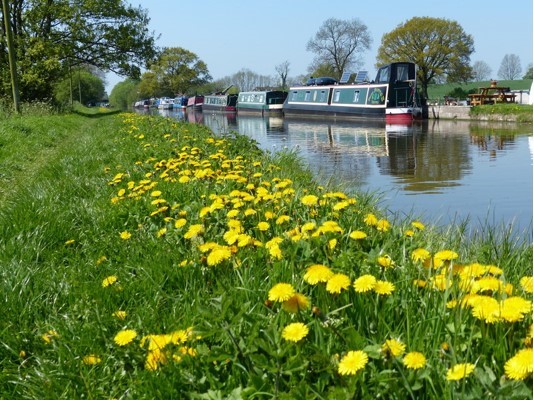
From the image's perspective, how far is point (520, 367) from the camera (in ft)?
4.47

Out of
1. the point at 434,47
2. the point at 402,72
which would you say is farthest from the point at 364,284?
the point at 434,47

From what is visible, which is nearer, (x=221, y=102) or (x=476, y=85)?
(x=221, y=102)

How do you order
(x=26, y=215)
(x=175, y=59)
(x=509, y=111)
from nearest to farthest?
(x=26, y=215) < (x=509, y=111) < (x=175, y=59)

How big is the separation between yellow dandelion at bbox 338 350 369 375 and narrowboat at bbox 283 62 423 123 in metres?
29.0

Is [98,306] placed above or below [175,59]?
below

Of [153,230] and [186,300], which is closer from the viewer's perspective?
[186,300]

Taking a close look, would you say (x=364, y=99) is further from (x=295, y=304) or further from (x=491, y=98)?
(x=295, y=304)

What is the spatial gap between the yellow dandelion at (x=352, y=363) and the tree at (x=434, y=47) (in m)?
51.0

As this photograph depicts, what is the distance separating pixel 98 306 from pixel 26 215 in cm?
198

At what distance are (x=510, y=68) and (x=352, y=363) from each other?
3599 inches

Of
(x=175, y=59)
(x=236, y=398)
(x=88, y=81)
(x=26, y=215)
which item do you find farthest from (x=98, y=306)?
(x=175, y=59)

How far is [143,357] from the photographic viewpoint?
Answer: 6.30ft

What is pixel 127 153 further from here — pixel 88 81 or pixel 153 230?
pixel 88 81

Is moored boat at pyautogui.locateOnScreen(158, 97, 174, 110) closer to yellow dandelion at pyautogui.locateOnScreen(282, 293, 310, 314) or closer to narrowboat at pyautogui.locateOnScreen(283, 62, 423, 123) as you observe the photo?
narrowboat at pyautogui.locateOnScreen(283, 62, 423, 123)
